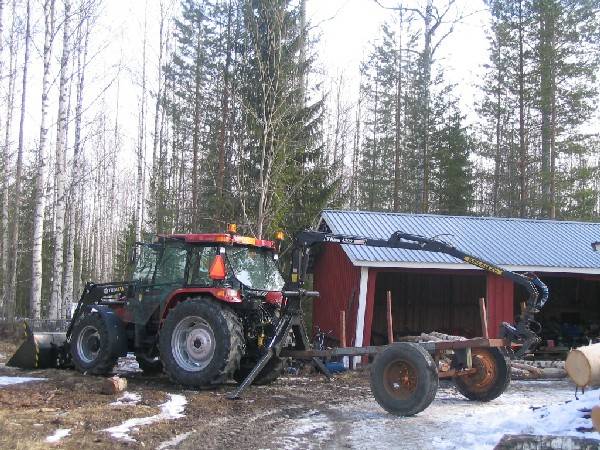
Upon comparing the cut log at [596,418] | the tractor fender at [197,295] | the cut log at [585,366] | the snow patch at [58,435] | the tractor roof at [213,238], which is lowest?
the snow patch at [58,435]

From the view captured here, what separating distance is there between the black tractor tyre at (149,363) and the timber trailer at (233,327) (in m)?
0.03

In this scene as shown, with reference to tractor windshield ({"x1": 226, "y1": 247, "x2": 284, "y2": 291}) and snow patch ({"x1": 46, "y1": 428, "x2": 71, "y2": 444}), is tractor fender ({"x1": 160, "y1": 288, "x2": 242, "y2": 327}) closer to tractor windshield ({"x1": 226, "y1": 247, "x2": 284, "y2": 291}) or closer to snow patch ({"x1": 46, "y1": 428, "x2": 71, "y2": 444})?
tractor windshield ({"x1": 226, "y1": 247, "x2": 284, "y2": 291})

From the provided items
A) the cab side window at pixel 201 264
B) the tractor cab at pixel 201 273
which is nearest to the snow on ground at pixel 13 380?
the tractor cab at pixel 201 273

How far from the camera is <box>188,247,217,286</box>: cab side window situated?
10812 mm

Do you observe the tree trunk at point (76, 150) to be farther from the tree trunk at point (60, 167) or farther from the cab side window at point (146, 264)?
Answer: the cab side window at point (146, 264)

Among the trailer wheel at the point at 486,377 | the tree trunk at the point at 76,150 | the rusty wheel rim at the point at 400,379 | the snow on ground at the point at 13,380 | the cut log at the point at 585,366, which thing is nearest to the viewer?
the cut log at the point at 585,366

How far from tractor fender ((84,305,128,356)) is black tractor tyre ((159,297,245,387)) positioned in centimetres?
116

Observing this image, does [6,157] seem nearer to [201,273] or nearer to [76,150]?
[76,150]

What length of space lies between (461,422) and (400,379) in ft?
3.55

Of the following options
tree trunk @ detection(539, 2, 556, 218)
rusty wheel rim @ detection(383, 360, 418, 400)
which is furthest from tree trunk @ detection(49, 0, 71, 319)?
tree trunk @ detection(539, 2, 556, 218)

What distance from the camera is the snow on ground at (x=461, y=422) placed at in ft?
21.7

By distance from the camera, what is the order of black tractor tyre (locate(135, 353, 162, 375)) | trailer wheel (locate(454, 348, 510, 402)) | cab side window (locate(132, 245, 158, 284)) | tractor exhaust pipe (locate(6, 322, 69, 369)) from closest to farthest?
trailer wheel (locate(454, 348, 510, 402))
cab side window (locate(132, 245, 158, 284))
black tractor tyre (locate(135, 353, 162, 375))
tractor exhaust pipe (locate(6, 322, 69, 369))

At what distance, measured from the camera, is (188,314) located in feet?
33.9

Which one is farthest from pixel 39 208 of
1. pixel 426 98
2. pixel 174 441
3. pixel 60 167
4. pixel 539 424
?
pixel 426 98
